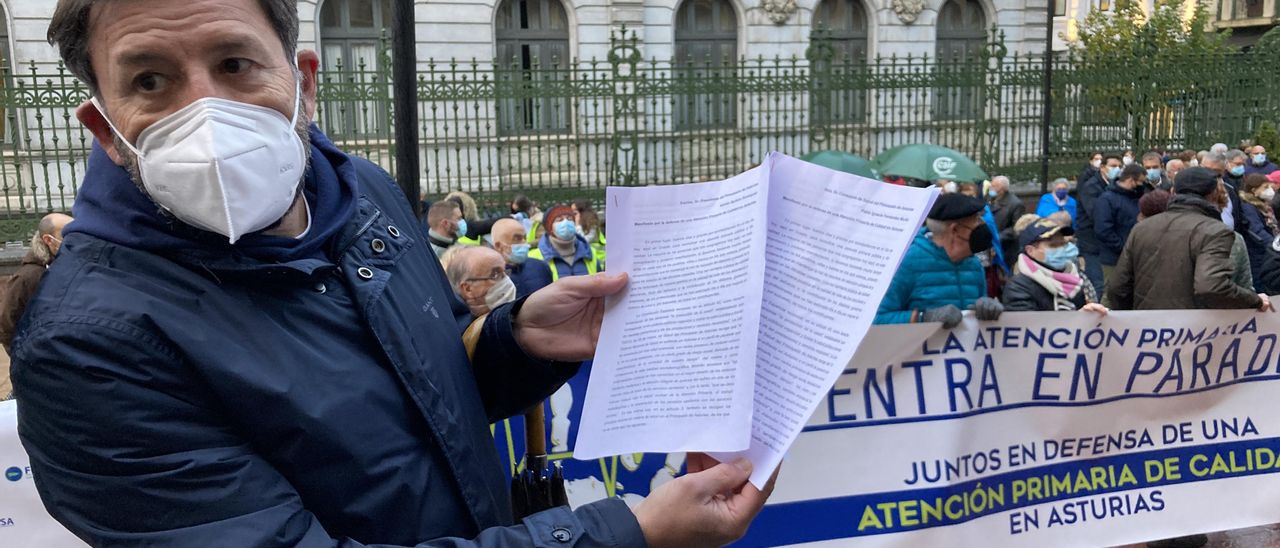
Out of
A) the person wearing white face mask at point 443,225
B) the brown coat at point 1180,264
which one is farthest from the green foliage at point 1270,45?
the person wearing white face mask at point 443,225

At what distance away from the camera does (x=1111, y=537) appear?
4.25 metres

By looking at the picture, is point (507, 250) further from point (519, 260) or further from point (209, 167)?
point (209, 167)

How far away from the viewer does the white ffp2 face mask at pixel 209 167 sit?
1363 millimetres

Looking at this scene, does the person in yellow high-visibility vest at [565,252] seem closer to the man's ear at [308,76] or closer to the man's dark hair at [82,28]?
the man's ear at [308,76]

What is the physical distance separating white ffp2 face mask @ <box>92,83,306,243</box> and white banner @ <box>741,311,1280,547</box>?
2956 millimetres

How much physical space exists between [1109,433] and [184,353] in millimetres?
4017

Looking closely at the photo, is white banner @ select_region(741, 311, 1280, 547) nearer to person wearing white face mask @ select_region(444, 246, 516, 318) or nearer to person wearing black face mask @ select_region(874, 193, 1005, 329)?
person wearing black face mask @ select_region(874, 193, 1005, 329)

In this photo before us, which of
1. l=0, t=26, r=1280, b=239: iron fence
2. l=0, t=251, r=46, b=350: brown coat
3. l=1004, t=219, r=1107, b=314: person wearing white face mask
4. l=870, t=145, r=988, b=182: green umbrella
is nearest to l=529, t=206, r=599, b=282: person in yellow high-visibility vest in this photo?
l=1004, t=219, r=1107, b=314: person wearing white face mask

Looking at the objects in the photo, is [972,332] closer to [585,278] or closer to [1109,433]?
[1109,433]

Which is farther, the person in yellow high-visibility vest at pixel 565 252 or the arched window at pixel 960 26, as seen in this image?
the arched window at pixel 960 26

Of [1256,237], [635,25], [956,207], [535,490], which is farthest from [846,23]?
[535,490]

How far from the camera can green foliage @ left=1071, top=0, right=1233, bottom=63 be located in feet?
54.0

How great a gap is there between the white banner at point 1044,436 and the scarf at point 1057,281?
130 centimetres

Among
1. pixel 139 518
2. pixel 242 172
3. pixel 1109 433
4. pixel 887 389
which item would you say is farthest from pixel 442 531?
pixel 1109 433
